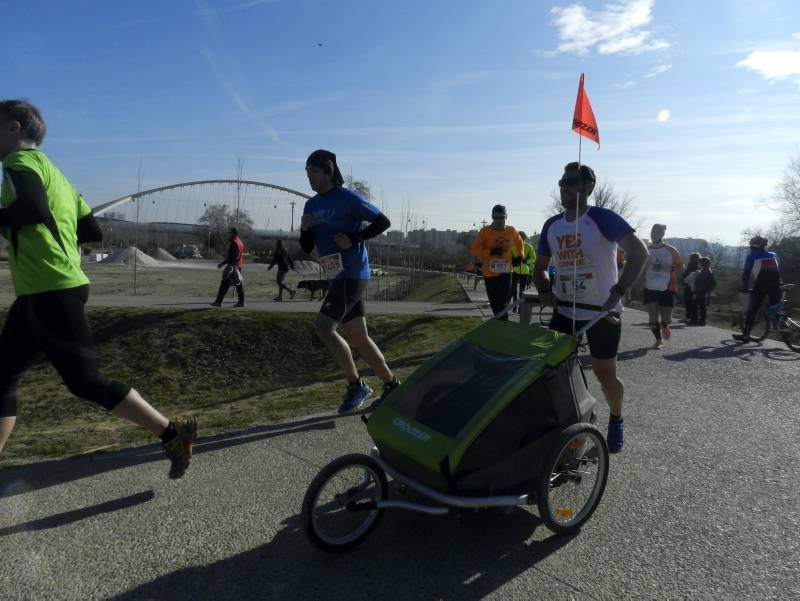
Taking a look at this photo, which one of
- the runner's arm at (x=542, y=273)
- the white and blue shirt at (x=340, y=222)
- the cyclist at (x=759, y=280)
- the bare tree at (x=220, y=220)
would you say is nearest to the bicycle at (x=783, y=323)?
the cyclist at (x=759, y=280)

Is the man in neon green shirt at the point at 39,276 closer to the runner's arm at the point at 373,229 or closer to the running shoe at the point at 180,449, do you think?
the running shoe at the point at 180,449

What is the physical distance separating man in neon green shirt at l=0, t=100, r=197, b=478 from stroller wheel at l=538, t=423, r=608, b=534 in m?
2.15

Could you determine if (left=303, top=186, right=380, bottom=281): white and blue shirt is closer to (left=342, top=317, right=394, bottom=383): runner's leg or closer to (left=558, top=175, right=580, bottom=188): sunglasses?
(left=342, top=317, right=394, bottom=383): runner's leg

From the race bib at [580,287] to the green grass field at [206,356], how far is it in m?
2.88

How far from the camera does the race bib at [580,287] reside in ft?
13.0

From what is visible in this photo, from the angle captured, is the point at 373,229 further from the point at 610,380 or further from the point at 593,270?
the point at 610,380

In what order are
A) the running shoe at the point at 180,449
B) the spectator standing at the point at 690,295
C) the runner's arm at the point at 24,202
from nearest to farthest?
the runner's arm at the point at 24,202 < the running shoe at the point at 180,449 < the spectator standing at the point at 690,295

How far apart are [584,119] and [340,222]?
193 centimetres

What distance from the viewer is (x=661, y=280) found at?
965 centimetres

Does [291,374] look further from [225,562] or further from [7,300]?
[7,300]

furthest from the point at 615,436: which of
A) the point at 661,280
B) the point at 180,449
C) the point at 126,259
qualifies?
the point at 126,259

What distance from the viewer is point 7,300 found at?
16266 millimetres

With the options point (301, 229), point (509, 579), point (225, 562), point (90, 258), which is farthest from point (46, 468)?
point (90, 258)

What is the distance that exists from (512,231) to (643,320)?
622cm
